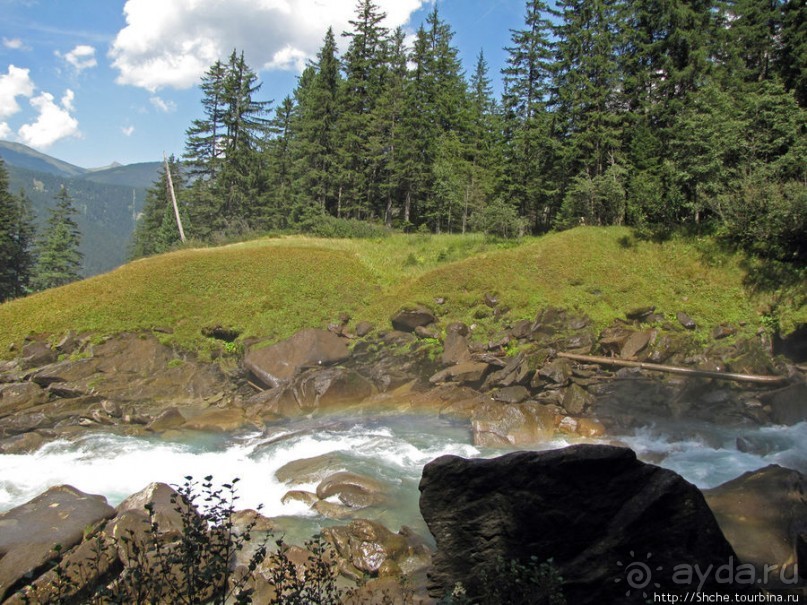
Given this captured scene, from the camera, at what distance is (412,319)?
2106 centimetres

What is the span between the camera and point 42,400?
55.2 ft

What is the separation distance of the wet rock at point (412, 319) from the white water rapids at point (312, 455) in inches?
229

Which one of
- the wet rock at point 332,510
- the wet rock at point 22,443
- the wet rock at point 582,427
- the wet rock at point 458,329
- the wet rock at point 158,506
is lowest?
the wet rock at point 22,443

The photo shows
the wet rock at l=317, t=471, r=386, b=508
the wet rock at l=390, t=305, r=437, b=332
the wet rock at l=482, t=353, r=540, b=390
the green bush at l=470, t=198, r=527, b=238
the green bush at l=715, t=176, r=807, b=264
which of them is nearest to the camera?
the wet rock at l=317, t=471, r=386, b=508

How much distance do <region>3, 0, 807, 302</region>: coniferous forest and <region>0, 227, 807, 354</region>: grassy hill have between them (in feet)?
7.92

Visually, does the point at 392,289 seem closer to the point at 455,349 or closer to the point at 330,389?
the point at 455,349

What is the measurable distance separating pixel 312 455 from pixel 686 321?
14499 millimetres

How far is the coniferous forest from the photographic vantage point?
74.1 ft

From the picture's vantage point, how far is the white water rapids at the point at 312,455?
37.7 feet

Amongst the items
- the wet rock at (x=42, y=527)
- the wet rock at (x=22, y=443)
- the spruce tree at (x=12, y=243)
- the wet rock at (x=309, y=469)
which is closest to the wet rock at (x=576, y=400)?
the wet rock at (x=309, y=469)

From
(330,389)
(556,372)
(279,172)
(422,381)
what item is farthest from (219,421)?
(279,172)

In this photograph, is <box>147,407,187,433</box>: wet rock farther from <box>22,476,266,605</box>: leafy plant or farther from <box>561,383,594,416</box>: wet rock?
<box>561,383,594,416</box>: wet rock

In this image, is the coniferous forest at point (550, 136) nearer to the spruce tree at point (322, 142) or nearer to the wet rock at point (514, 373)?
the spruce tree at point (322, 142)

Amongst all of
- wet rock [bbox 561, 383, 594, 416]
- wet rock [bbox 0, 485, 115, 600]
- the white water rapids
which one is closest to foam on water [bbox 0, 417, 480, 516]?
the white water rapids
